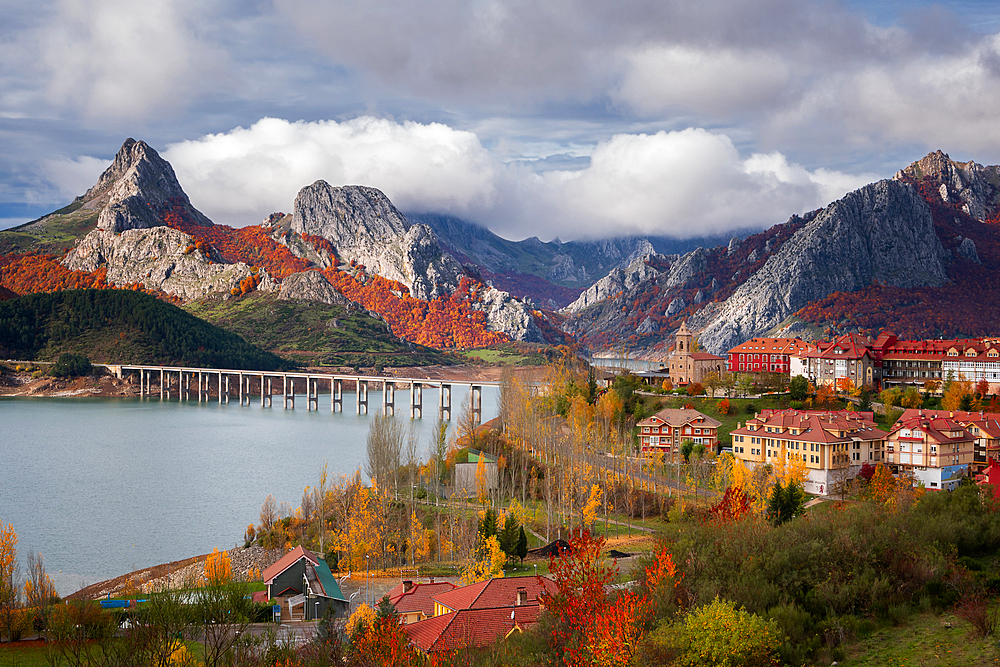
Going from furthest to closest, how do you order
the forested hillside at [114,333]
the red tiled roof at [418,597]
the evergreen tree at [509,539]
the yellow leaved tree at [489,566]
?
the forested hillside at [114,333] < the evergreen tree at [509,539] < the yellow leaved tree at [489,566] < the red tiled roof at [418,597]

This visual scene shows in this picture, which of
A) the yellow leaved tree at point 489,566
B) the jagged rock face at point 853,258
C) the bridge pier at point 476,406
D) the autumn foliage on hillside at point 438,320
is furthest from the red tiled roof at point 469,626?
the autumn foliage on hillside at point 438,320

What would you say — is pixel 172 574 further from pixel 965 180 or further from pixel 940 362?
pixel 965 180

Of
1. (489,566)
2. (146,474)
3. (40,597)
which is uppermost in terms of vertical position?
(40,597)

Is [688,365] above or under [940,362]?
under

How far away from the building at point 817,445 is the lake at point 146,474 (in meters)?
23.0

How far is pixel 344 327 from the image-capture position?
485 feet

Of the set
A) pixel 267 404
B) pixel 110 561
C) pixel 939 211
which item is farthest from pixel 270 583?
pixel 939 211

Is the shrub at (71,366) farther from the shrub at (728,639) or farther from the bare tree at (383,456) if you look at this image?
the shrub at (728,639)

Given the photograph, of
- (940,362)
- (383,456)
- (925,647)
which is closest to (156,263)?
(383,456)

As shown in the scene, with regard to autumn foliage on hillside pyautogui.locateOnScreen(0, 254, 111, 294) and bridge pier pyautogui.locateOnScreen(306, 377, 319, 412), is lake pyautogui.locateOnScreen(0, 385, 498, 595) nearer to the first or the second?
bridge pier pyautogui.locateOnScreen(306, 377, 319, 412)

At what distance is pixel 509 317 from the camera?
184750 millimetres

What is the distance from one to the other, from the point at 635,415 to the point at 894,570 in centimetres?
3395

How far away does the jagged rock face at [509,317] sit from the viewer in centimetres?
18075

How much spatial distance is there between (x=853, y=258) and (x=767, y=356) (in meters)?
108
